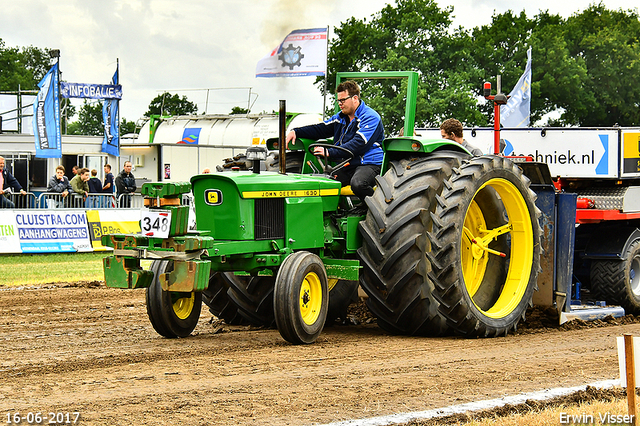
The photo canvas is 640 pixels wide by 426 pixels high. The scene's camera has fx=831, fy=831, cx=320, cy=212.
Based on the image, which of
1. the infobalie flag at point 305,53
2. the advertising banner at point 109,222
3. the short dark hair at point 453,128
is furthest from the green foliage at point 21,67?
the short dark hair at point 453,128

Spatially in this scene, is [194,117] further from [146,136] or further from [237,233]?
[237,233]

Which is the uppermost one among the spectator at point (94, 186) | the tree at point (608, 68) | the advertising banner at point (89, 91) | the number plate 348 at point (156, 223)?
the tree at point (608, 68)

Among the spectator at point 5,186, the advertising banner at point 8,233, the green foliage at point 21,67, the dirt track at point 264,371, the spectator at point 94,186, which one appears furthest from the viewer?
the green foliage at point 21,67

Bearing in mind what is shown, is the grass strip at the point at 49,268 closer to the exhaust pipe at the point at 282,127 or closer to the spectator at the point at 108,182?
the spectator at the point at 108,182

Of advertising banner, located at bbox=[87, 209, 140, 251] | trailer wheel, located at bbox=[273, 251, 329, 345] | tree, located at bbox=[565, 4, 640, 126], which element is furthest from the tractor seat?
tree, located at bbox=[565, 4, 640, 126]

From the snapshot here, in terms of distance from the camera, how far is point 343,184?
7652 millimetres

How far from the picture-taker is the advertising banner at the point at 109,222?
1766 centimetres

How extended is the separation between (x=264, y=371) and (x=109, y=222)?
1305cm

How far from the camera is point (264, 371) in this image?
5551 millimetres

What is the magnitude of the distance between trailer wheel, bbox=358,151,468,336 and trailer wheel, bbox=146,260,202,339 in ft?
4.85

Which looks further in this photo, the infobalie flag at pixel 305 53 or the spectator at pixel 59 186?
the infobalie flag at pixel 305 53

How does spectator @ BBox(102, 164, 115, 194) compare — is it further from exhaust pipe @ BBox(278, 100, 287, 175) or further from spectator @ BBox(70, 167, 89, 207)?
exhaust pipe @ BBox(278, 100, 287, 175)

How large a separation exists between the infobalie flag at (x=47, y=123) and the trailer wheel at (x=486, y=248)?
1415cm

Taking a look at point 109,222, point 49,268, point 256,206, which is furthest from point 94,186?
point 256,206
